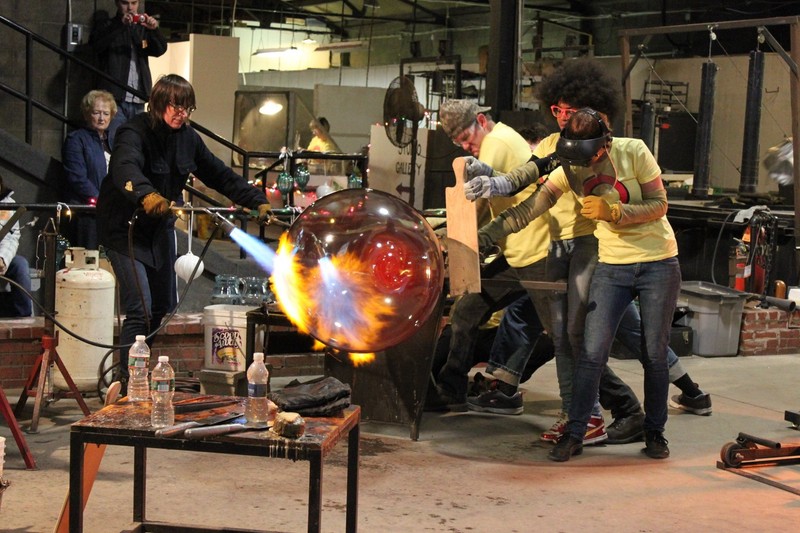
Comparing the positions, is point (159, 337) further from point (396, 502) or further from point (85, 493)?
point (85, 493)

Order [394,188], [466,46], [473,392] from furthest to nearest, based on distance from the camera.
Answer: [466,46] < [394,188] < [473,392]

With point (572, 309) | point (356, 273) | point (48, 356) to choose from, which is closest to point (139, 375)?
point (356, 273)

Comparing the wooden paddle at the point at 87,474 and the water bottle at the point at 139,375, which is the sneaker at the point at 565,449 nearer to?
the water bottle at the point at 139,375

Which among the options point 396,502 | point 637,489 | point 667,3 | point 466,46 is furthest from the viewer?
point 466,46

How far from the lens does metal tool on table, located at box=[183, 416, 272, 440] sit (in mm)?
3436

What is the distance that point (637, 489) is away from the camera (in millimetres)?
5098

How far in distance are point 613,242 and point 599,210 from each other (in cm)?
34

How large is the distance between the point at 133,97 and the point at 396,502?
5.60m

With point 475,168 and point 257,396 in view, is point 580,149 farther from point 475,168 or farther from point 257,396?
point 257,396

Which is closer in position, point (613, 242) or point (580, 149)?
point (580, 149)

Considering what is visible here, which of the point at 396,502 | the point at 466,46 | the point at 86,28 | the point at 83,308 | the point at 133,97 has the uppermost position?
the point at 466,46

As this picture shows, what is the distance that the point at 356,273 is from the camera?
163 inches

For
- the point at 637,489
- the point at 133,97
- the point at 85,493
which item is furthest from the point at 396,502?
the point at 133,97

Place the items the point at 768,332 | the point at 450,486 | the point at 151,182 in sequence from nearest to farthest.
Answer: the point at 450,486, the point at 151,182, the point at 768,332
